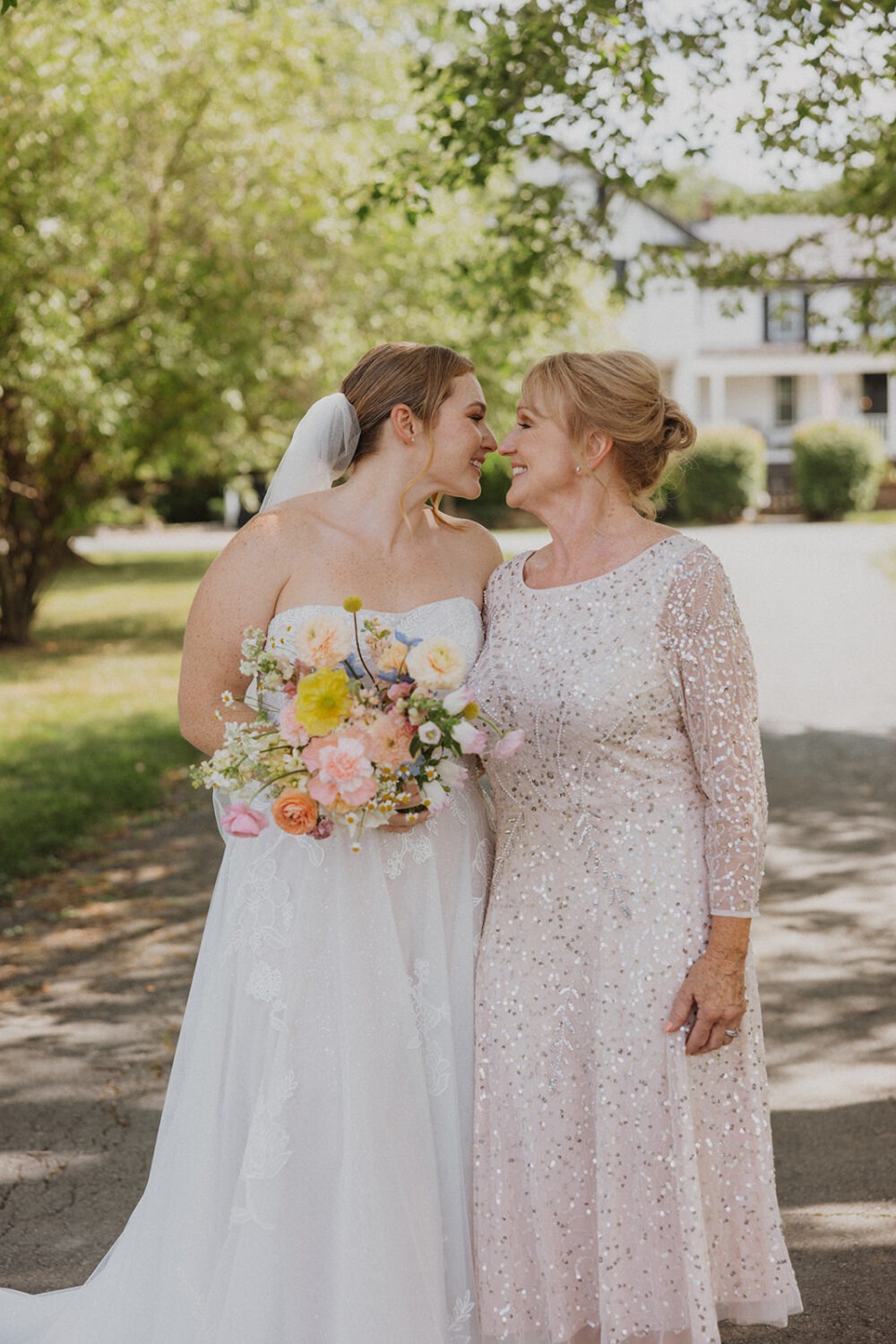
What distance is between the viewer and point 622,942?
10.7 feet

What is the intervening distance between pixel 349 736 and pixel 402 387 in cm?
112

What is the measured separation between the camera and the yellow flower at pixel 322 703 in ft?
9.51

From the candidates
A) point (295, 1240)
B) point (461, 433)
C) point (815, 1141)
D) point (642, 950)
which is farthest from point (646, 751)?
point (815, 1141)

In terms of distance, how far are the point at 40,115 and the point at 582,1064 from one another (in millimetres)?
12605

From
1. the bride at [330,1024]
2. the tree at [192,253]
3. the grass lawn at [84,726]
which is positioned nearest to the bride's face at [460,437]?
the bride at [330,1024]

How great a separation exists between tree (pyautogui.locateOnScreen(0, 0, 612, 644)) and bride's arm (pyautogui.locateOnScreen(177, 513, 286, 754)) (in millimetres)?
6761

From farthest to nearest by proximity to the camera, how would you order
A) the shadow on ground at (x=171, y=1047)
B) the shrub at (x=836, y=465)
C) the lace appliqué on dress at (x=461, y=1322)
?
the shrub at (x=836, y=465), the shadow on ground at (x=171, y=1047), the lace appliqué on dress at (x=461, y=1322)

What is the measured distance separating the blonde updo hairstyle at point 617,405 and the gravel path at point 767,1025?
7.58 ft

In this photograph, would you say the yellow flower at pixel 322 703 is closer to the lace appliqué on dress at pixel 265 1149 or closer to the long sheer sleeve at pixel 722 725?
the long sheer sleeve at pixel 722 725

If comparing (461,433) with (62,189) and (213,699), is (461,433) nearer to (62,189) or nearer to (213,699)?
(213,699)

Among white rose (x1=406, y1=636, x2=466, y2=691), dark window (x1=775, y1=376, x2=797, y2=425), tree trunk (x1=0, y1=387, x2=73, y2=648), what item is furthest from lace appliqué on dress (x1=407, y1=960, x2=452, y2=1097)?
dark window (x1=775, y1=376, x2=797, y2=425)

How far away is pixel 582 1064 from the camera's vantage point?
3311mm

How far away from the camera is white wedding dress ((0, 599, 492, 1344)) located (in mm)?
3156

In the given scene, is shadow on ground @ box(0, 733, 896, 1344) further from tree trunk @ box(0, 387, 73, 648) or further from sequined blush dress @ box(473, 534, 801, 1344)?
tree trunk @ box(0, 387, 73, 648)
